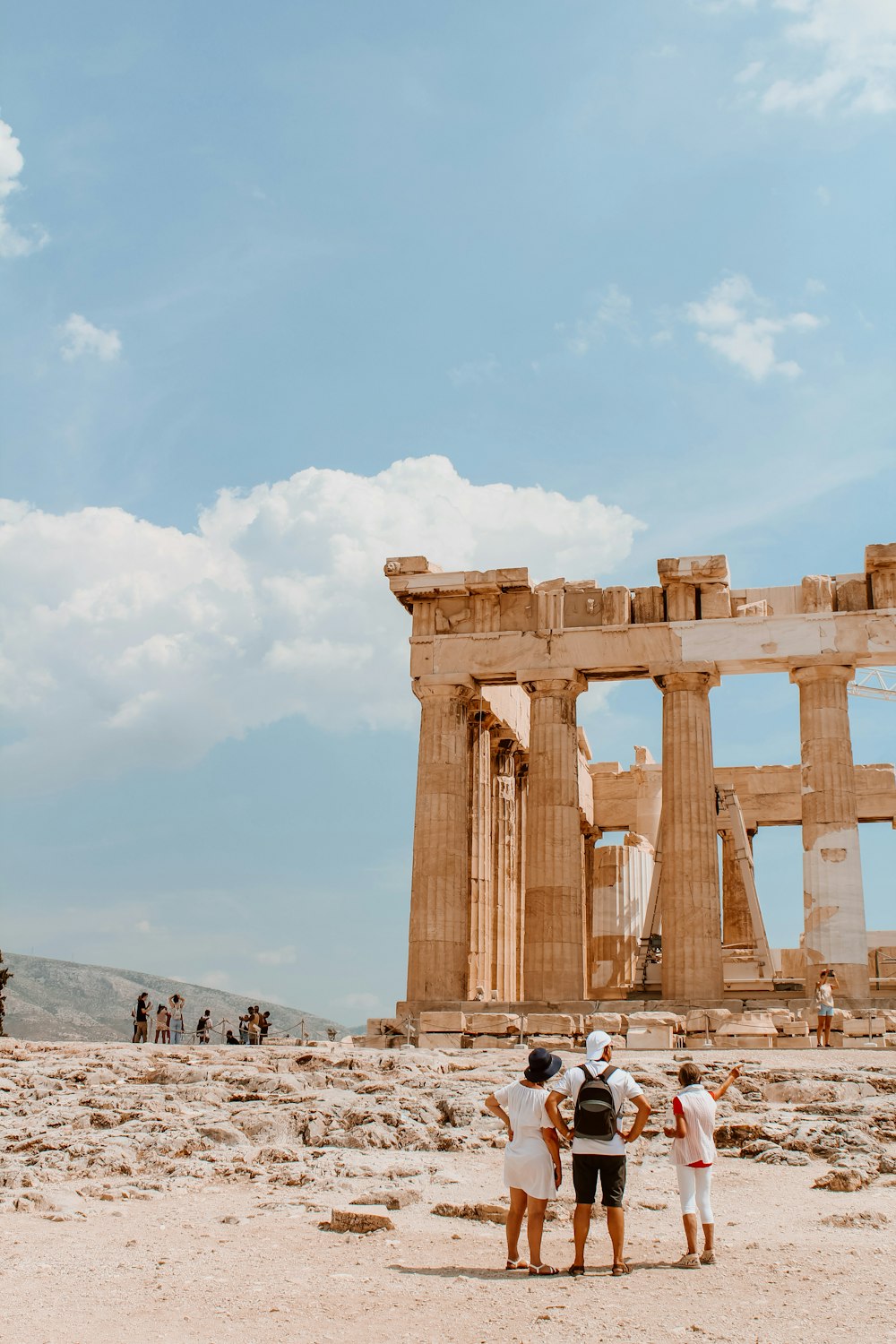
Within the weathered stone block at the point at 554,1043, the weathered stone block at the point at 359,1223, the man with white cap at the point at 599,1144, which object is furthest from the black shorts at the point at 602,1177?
the weathered stone block at the point at 554,1043

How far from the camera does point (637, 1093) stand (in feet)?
30.3

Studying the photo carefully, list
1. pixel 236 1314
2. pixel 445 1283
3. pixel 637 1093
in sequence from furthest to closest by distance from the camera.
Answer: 1. pixel 637 1093
2. pixel 445 1283
3. pixel 236 1314

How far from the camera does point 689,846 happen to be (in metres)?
28.3

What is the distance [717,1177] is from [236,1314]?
5794mm

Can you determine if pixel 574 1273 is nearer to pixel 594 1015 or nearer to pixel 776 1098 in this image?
pixel 776 1098

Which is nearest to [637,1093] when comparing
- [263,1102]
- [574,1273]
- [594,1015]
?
[574,1273]

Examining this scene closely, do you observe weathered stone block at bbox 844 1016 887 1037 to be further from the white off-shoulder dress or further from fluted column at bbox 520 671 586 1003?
the white off-shoulder dress

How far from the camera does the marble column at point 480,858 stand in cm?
3125

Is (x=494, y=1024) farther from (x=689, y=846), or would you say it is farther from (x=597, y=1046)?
(x=597, y=1046)

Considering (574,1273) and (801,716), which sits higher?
(801,716)

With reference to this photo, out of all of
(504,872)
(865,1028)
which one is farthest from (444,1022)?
(504,872)

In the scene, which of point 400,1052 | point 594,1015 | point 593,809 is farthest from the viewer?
point 593,809

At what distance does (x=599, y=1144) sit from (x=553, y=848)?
19794mm

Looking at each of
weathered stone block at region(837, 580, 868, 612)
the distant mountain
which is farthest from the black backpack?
the distant mountain
